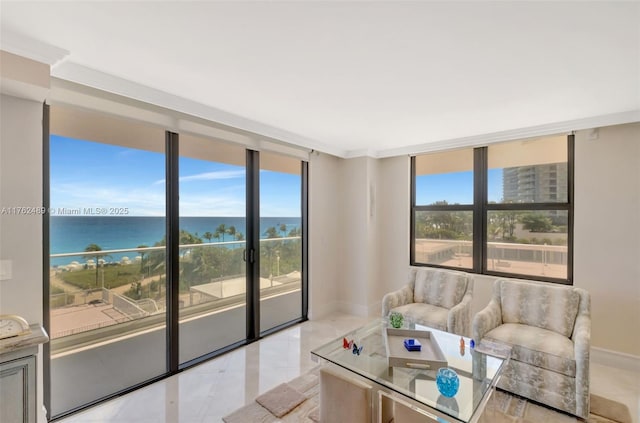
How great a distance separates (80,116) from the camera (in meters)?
2.37

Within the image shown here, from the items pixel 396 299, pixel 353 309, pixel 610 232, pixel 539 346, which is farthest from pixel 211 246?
pixel 610 232

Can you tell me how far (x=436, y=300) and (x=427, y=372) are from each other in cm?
166

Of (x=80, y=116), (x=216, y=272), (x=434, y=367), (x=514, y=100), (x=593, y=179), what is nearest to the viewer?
(x=434, y=367)

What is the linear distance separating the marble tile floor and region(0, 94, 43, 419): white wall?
0.61 meters

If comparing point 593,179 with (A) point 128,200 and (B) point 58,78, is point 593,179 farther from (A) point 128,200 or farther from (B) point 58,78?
(B) point 58,78

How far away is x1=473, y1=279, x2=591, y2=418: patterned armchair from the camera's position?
7.26 feet

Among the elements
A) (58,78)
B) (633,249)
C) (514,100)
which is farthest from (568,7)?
(58,78)

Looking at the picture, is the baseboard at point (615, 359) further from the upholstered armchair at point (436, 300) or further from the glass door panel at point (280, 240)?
the glass door panel at point (280, 240)

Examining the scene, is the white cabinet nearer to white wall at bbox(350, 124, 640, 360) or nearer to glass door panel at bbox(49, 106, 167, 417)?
glass door panel at bbox(49, 106, 167, 417)

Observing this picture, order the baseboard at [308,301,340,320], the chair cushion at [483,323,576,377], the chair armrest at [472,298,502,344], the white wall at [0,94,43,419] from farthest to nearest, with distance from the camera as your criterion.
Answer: the baseboard at [308,301,340,320]
the chair armrest at [472,298,502,344]
the chair cushion at [483,323,576,377]
the white wall at [0,94,43,419]

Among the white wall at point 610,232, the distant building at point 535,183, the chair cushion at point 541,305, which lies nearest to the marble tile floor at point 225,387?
the white wall at point 610,232

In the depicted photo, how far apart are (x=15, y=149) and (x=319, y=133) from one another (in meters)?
2.73

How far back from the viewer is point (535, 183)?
11.7 ft

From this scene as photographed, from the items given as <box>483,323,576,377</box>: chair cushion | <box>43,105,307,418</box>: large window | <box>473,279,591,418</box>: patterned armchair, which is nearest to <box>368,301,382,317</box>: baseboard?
<box>43,105,307,418</box>: large window
